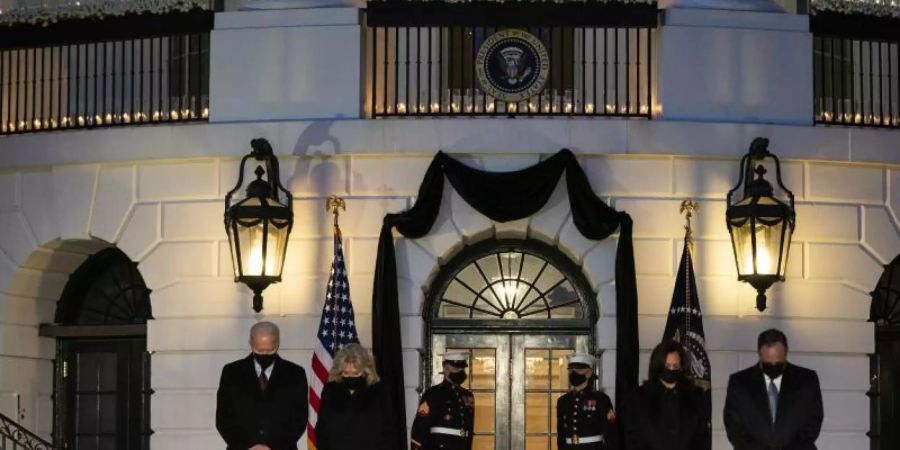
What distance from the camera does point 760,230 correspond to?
19578 millimetres

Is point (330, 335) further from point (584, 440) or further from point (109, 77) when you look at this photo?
point (109, 77)

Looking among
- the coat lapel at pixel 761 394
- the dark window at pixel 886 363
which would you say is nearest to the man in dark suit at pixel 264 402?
the coat lapel at pixel 761 394

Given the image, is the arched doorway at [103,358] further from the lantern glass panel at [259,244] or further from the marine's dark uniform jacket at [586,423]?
the marine's dark uniform jacket at [586,423]

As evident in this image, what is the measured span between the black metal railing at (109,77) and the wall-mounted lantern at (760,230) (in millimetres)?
5108

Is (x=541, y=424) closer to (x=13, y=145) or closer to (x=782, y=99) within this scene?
(x=782, y=99)

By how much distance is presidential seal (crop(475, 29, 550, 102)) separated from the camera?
20.4 metres

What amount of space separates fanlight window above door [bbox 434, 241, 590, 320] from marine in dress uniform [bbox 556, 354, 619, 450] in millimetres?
2007

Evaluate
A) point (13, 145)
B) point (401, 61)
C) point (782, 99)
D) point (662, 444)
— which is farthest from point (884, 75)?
point (13, 145)

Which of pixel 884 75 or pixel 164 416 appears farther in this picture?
pixel 884 75

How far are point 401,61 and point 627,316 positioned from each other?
10.9 ft

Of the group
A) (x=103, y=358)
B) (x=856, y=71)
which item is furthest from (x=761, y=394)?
(x=103, y=358)

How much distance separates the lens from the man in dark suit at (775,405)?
1594cm

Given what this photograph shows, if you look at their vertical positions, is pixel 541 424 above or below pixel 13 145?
below

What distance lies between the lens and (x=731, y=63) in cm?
2025
